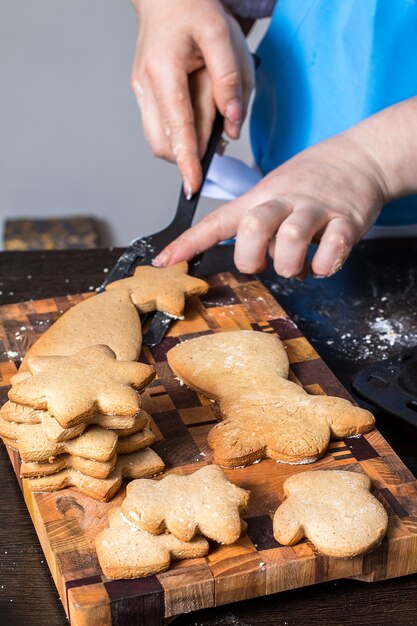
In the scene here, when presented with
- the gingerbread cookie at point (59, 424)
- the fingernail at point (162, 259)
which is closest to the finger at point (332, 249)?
the fingernail at point (162, 259)

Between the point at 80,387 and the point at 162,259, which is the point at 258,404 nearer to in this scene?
the point at 80,387

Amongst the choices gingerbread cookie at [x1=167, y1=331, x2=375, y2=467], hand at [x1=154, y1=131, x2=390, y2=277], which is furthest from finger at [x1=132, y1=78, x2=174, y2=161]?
gingerbread cookie at [x1=167, y1=331, x2=375, y2=467]

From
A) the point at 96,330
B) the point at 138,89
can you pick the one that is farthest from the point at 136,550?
the point at 138,89

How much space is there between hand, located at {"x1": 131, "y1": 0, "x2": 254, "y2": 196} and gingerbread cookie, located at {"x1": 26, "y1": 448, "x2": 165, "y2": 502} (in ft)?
1.89

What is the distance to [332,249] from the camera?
1188 millimetres

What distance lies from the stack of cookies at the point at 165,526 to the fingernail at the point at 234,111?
2.52 feet

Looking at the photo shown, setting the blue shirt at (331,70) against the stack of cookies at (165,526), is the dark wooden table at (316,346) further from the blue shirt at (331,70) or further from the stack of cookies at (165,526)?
the blue shirt at (331,70)

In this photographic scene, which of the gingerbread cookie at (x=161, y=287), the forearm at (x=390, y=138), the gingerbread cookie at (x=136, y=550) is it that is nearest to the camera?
the gingerbread cookie at (x=136, y=550)

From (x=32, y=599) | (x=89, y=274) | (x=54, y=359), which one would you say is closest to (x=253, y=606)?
(x=32, y=599)

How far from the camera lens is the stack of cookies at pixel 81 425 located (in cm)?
81

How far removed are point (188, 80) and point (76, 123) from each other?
175 cm

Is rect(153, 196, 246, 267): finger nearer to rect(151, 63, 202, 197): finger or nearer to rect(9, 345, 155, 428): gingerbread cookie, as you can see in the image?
rect(151, 63, 202, 197): finger

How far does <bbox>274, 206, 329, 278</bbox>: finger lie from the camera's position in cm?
116

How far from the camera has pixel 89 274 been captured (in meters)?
1.41
